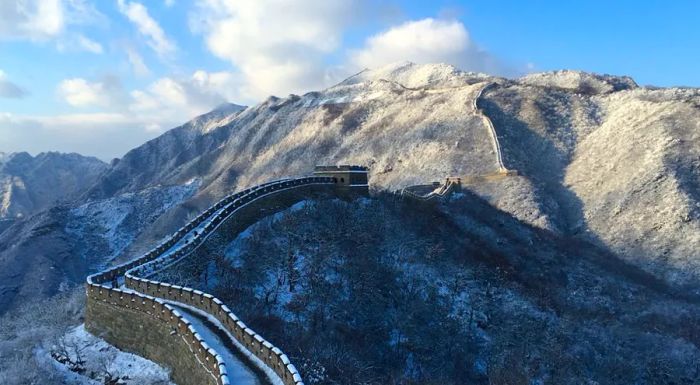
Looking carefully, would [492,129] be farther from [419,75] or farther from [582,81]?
[419,75]

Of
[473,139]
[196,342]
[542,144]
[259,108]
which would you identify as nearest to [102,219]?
[259,108]

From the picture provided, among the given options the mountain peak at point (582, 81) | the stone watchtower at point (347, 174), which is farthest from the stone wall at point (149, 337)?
the mountain peak at point (582, 81)

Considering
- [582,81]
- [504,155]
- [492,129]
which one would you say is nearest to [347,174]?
[504,155]

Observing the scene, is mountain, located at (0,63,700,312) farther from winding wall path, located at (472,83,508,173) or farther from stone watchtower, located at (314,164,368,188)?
stone watchtower, located at (314,164,368,188)

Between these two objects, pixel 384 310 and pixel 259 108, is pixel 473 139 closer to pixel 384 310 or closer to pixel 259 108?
pixel 384 310

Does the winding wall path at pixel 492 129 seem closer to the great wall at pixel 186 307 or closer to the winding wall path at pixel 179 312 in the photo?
the great wall at pixel 186 307

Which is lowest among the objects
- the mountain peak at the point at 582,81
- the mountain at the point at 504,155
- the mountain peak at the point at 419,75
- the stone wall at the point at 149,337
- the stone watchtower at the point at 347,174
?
the stone wall at the point at 149,337

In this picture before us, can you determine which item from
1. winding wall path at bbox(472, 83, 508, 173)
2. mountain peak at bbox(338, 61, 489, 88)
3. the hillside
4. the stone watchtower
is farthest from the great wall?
mountain peak at bbox(338, 61, 489, 88)
